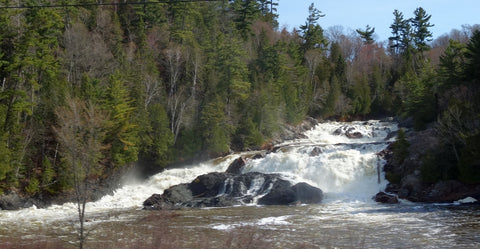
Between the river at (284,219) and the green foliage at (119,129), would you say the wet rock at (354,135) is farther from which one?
the green foliage at (119,129)

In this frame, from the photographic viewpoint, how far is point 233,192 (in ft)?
106

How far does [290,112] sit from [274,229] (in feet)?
122

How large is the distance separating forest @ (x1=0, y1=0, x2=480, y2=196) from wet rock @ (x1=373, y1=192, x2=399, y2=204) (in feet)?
11.1

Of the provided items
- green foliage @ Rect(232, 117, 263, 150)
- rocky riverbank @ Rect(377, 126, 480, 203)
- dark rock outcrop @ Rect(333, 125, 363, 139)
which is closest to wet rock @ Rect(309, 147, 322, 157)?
rocky riverbank @ Rect(377, 126, 480, 203)

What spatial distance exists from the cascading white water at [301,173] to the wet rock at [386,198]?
1169mm

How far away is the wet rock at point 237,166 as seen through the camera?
38656mm

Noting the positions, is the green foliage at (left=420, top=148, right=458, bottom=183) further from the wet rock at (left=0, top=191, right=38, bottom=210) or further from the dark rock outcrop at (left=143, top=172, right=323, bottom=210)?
the wet rock at (left=0, top=191, right=38, bottom=210)

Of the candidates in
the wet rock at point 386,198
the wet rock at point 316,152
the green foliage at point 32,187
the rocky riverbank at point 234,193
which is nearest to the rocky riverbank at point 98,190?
the green foliage at point 32,187

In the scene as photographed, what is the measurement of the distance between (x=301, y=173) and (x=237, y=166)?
20.5 ft

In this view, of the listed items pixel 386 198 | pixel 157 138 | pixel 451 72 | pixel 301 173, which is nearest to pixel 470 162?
pixel 386 198

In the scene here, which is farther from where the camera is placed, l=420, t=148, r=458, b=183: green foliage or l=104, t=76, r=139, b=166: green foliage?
l=104, t=76, r=139, b=166: green foliage

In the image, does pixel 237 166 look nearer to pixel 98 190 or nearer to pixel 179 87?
pixel 98 190

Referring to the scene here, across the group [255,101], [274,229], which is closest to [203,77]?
[255,101]

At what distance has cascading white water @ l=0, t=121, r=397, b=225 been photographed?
1233 inches
